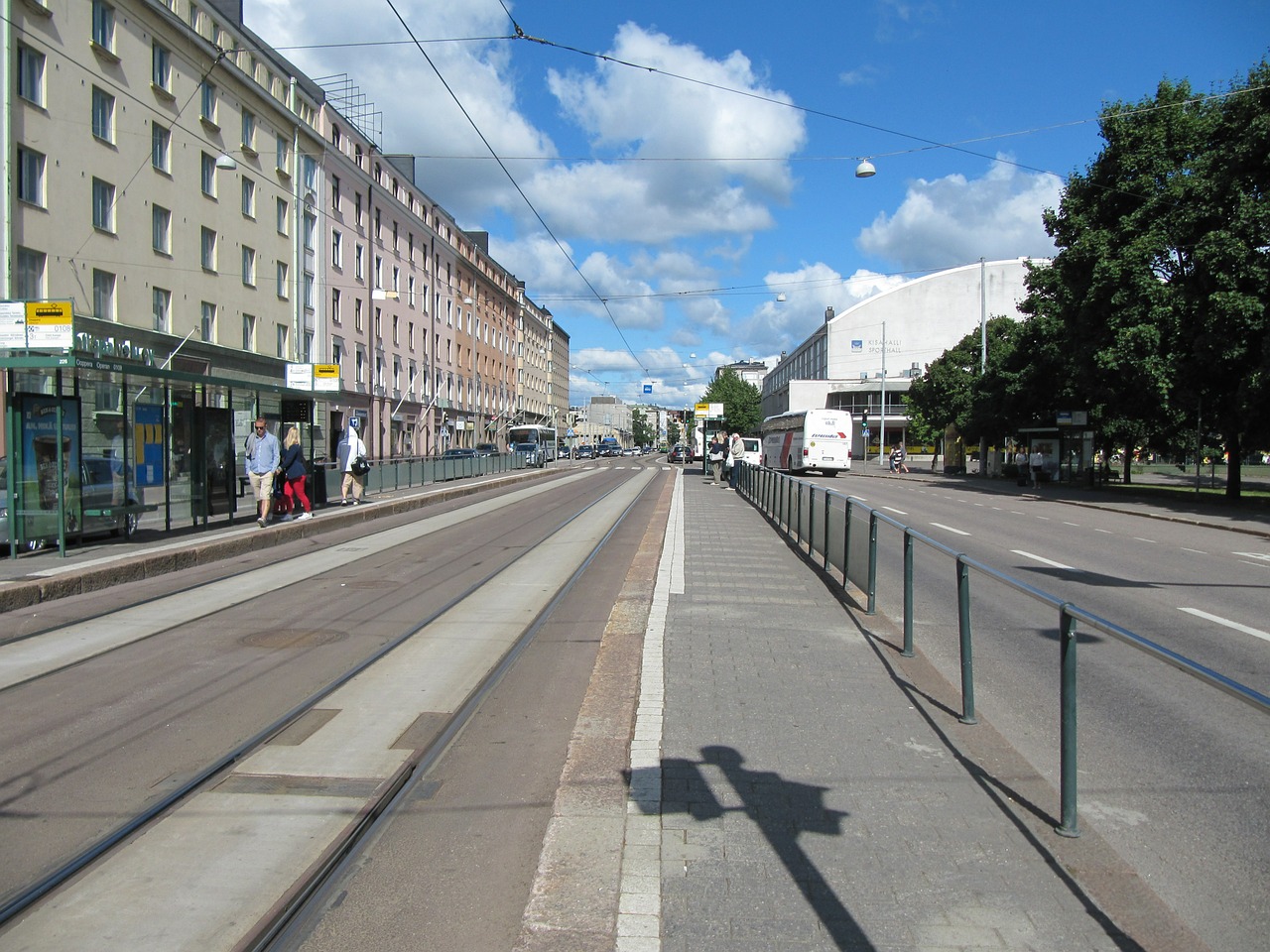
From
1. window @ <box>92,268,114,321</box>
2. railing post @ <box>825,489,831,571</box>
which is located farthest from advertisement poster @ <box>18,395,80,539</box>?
window @ <box>92,268,114,321</box>

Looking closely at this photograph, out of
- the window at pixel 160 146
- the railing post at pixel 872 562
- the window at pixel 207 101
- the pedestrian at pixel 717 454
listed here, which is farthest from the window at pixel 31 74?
the pedestrian at pixel 717 454

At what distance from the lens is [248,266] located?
34.3m

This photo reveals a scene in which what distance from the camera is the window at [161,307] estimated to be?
28000 millimetres

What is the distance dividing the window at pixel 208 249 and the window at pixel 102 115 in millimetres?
5364

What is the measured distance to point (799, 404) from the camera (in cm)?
9069

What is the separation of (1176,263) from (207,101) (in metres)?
31.0

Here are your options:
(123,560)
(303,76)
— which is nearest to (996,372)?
(303,76)

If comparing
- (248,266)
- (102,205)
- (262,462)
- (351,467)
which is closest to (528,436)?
(248,266)

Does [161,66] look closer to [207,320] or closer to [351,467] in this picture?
[207,320]

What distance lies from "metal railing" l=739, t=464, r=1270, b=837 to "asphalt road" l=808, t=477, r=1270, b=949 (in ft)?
1.03

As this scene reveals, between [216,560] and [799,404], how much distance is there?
267 ft

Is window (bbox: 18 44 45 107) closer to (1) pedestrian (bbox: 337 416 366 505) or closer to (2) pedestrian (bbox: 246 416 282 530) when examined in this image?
(1) pedestrian (bbox: 337 416 366 505)

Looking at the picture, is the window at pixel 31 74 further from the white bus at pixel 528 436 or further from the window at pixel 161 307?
the white bus at pixel 528 436

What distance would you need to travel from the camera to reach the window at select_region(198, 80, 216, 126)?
30491 mm
